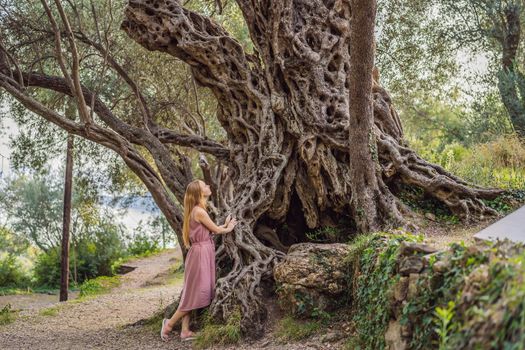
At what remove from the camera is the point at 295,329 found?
7.08 meters

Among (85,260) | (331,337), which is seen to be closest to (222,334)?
(331,337)

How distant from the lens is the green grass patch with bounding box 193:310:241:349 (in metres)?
7.25

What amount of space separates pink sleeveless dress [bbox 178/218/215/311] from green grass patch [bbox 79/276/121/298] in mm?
8981

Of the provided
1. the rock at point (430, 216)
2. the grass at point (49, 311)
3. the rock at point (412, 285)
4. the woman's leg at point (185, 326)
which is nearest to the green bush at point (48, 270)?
the grass at point (49, 311)

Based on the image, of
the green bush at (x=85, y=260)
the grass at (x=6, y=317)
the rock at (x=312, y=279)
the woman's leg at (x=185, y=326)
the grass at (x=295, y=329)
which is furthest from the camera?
the green bush at (x=85, y=260)

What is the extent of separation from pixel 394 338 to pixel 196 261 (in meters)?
3.82

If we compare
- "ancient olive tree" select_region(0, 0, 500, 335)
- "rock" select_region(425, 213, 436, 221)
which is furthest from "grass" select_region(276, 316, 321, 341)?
"rock" select_region(425, 213, 436, 221)

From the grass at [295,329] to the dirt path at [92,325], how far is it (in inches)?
64.9


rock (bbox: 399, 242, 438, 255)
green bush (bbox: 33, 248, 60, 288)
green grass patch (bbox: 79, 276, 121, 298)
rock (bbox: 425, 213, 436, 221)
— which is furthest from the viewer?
green bush (bbox: 33, 248, 60, 288)

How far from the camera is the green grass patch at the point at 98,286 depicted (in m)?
16.4

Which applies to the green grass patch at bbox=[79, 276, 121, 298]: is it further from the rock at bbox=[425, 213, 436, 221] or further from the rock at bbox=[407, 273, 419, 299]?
the rock at bbox=[407, 273, 419, 299]

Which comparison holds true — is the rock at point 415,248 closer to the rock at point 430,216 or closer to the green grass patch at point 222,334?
the green grass patch at point 222,334

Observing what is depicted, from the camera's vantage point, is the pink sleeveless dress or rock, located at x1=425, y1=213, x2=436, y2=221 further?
rock, located at x1=425, y1=213, x2=436, y2=221

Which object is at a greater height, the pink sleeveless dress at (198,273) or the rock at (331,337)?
the pink sleeveless dress at (198,273)
